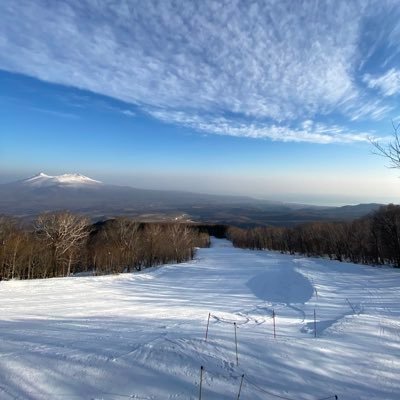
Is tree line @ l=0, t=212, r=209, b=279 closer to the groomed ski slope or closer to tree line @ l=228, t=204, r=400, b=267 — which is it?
the groomed ski slope

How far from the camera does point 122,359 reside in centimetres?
963

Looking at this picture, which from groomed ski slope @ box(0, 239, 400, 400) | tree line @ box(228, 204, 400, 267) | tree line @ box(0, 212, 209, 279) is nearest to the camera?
groomed ski slope @ box(0, 239, 400, 400)

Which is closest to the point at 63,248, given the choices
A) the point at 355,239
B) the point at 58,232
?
the point at 58,232

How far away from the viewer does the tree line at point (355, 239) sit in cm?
6197

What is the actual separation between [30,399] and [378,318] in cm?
1576

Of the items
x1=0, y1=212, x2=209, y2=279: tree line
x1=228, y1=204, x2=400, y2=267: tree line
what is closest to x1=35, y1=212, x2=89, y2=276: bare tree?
x1=0, y1=212, x2=209, y2=279: tree line

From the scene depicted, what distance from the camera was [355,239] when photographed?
72.5 meters

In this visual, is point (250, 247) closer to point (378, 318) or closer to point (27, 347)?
point (378, 318)

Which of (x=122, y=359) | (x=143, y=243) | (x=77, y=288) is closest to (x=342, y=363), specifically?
(x=122, y=359)

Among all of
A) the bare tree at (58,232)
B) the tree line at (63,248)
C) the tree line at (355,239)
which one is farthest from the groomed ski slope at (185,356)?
the tree line at (355,239)

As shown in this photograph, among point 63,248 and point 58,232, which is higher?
point 58,232

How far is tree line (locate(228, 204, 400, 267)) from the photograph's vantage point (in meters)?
62.0

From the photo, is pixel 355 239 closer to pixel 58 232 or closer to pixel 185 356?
pixel 58 232

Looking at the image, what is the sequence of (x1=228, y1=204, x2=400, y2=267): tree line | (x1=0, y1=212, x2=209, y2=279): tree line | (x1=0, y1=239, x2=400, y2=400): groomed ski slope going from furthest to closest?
(x1=228, y1=204, x2=400, y2=267): tree line
(x1=0, y1=212, x2=209, y2=279): tree line
(x1=0, y1=239, x2=400, y2=400): groomed ski slope
